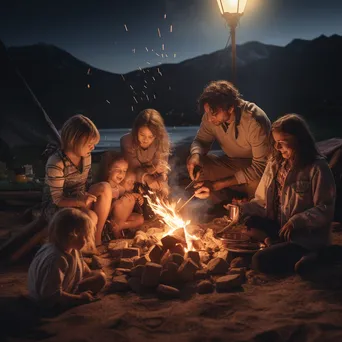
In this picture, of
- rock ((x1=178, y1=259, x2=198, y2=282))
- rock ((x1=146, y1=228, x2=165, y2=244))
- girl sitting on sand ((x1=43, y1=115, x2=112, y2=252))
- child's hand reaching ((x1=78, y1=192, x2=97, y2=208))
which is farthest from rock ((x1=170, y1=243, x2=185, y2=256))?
child's hand reaching ((x1=78, y1=192, x2=97, y2=208))

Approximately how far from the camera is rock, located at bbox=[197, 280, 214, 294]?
350 cm

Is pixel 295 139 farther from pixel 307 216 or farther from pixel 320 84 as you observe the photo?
pixel 320 84

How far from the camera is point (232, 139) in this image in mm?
5664

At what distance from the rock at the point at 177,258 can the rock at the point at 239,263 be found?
51 centimetres

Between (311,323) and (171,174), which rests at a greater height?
(171,174)

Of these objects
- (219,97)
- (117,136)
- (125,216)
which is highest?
(219,97)

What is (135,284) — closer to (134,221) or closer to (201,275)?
(201,275)

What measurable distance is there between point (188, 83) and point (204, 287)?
7.03m

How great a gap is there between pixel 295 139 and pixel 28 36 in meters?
8.68

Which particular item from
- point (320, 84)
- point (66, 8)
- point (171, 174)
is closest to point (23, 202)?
point (171, 174)

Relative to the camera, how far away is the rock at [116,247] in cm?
441

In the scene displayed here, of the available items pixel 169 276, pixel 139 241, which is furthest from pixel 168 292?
pixel 139 241

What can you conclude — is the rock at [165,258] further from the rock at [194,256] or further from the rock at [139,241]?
the rock at [139,241]

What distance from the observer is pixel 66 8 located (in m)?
10.8
